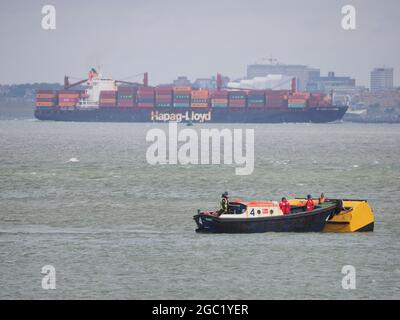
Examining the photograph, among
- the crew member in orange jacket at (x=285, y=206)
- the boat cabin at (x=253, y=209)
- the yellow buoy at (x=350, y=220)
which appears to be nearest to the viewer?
the boat cabin at (x=253, y=209)

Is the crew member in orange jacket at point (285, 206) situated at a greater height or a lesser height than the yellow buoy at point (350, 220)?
greater

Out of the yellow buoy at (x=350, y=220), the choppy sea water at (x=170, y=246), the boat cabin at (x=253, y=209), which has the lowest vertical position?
the choppy sea water at (x=170, y=246)

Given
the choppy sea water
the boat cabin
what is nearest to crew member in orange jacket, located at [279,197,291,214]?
→ the boat cabin

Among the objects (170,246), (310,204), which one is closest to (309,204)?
(310,204)

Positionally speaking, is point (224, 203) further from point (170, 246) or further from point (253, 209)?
point (170, 246)

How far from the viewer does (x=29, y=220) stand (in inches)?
2362

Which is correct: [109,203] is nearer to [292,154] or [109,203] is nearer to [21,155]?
[21,155]

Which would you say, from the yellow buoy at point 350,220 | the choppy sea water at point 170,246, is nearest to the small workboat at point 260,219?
the choppy sea water at point 170,246

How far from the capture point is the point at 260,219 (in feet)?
169

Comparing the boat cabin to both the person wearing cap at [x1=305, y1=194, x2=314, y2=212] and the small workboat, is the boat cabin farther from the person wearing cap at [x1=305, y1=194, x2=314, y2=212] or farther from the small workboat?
the person wearing cap at [x1=305, y1=194, x2=314, y2=212]

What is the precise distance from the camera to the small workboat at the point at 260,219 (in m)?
51.5

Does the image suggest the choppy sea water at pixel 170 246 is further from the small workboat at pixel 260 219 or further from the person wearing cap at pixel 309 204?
the person wearing cap at pixel 309 204

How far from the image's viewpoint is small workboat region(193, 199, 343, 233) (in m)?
51.5
